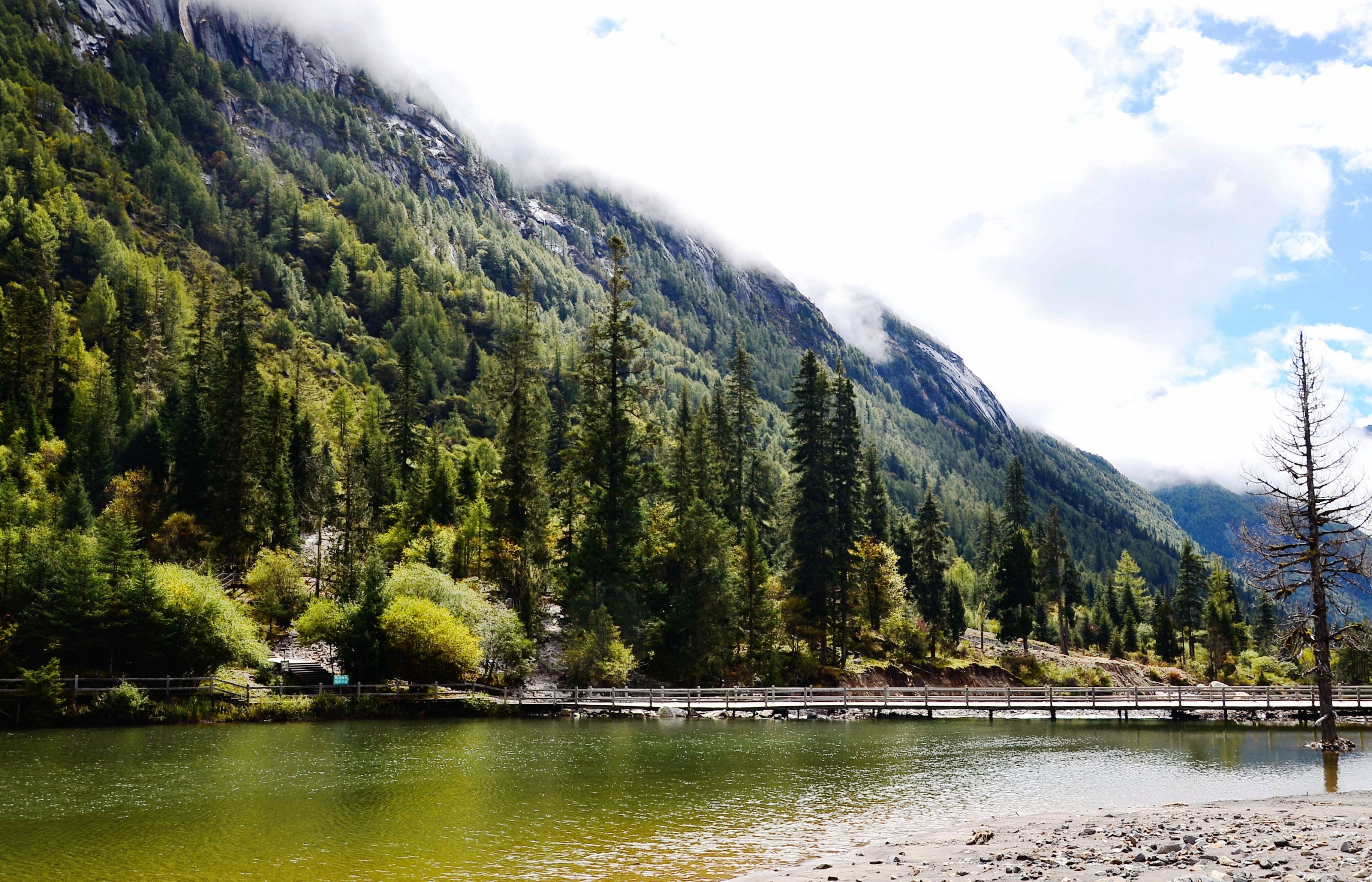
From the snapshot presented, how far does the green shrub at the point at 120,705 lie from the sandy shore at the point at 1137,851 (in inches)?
1614

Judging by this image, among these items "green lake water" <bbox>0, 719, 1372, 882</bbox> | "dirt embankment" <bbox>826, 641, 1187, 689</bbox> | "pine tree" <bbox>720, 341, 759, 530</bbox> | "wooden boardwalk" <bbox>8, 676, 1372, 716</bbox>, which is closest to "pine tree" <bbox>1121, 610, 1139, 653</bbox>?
"dirt embankment" <bbox>826, 641, 1187, 689</bbox>

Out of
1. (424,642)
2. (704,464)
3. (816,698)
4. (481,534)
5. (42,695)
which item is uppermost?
(704,464)

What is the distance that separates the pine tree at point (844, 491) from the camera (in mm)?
66062

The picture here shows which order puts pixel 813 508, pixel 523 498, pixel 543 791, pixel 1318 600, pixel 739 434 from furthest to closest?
pixel 739 434 < pixel 813 508 < pixel 523 498 < pixel 1318 600 < pixel 543 791

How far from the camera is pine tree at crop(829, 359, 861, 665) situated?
6606cm

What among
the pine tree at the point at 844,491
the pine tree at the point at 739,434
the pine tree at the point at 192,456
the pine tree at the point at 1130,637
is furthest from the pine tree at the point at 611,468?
the pine tree at the point at 1130,637

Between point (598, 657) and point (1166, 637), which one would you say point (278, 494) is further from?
point (1166, 637)

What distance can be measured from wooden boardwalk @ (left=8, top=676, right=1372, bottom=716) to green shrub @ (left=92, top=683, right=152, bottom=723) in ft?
5.57

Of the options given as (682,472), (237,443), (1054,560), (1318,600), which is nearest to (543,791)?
(1318,600)

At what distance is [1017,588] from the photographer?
88.8 meters

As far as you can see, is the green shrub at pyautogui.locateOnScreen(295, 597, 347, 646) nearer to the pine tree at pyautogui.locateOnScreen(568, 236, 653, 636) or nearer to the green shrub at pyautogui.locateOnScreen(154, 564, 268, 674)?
the green shrub at pyautogui.locateOnScreen(154, 564, 268, 674)

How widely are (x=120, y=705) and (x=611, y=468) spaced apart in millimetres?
30993

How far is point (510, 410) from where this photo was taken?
224 ft

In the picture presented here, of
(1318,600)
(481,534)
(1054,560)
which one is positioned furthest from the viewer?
(1054,560)
